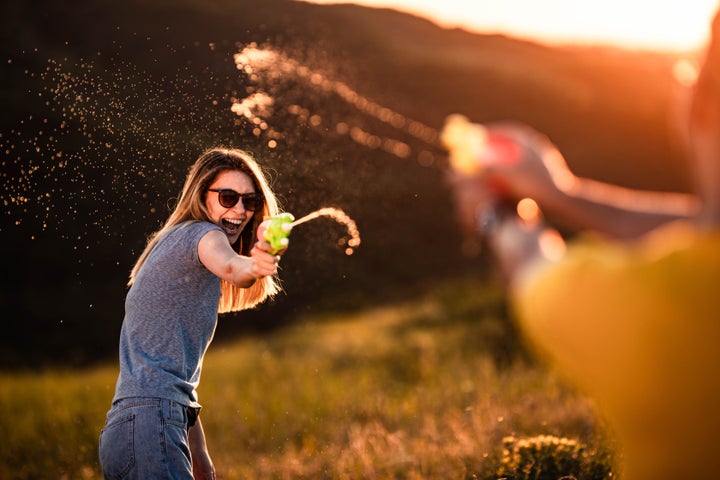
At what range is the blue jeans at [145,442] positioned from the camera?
2.44m

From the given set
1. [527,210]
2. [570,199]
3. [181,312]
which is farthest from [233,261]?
[570,199]

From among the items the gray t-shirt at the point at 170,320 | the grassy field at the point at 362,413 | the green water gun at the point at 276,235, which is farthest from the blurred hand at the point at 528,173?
the grassy field at the point at 362,413

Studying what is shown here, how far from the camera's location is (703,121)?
1655 mm

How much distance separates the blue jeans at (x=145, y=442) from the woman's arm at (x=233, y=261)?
45 centimetres

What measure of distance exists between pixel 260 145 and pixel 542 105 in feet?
37.0

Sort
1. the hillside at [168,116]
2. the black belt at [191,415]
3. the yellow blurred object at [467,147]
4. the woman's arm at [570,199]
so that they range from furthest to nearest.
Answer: the hillside at [168,116] < the black belt at [191,415] < the yellow blurred object at [467,147] < the woman's arm at [570,199]

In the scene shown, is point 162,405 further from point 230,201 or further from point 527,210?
point 527,210

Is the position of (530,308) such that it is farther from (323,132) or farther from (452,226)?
(452,226)

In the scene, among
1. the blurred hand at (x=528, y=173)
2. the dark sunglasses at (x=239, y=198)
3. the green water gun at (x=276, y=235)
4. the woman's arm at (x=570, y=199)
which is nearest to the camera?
the woman's arm at (x=570, y=199)

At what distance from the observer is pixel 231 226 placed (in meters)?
2.82

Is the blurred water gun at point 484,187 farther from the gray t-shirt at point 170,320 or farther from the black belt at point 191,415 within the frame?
the black belt at point 191,415

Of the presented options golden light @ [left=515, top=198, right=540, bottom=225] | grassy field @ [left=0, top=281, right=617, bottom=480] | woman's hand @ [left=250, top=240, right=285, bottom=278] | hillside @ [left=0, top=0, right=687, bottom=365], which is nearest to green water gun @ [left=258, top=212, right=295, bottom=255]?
woman's hand @ [left=250, top=240, right=285, bottom=278]

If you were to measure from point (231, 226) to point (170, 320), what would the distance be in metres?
0.41

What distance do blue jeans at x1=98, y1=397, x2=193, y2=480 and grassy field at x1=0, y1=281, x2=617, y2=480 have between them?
1335 millimetres
